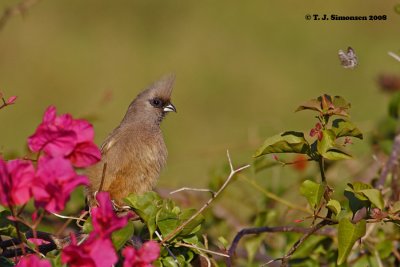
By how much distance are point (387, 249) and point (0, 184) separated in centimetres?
136

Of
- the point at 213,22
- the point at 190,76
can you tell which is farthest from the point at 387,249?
the point at 213,22

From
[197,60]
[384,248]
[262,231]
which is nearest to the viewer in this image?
[262,231]

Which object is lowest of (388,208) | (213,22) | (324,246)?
(324,246)

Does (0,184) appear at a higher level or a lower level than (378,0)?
lower

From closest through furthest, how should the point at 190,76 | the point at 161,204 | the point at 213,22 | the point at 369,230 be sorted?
the point at 161,204 < the point at 369,230 < the point at 190,76 < the point at 213,22

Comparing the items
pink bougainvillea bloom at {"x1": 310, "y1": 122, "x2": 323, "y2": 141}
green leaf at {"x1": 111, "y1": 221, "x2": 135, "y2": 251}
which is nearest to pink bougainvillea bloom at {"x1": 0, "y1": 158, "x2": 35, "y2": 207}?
green leaf at {"x1": 111, "y1": 221, "x2": 135, "y2": 251}

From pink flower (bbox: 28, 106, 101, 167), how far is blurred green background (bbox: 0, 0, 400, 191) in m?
5.74

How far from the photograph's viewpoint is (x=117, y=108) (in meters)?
8.55

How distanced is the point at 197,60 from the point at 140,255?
27.5 ft

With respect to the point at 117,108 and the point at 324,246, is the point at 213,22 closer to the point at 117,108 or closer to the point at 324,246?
the point at 117,108

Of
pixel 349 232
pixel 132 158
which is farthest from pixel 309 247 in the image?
pixel 132 158

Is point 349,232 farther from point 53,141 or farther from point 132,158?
point 132,158

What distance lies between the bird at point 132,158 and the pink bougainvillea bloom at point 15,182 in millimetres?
1447

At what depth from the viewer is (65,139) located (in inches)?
58.9
